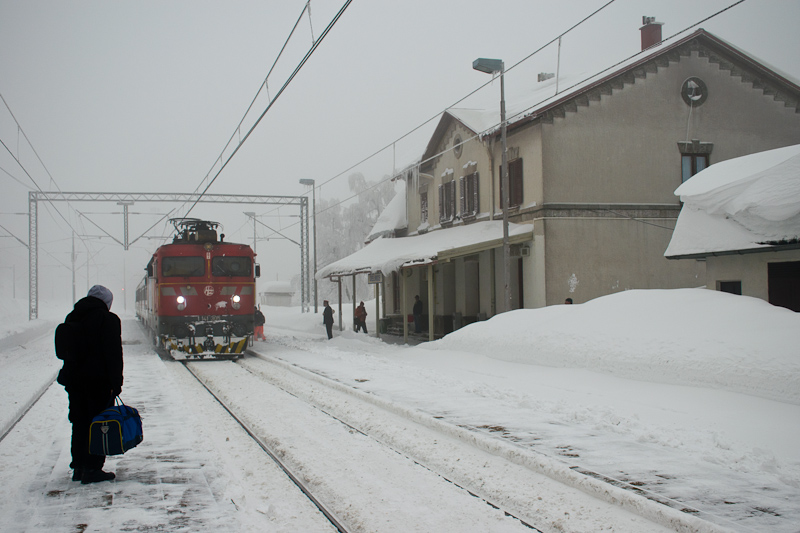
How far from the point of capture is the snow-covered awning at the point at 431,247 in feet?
63.7

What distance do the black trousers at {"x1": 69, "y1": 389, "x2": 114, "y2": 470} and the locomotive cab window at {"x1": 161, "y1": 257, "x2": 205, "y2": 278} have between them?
42.2ft

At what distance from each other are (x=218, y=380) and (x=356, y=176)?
1918 inches

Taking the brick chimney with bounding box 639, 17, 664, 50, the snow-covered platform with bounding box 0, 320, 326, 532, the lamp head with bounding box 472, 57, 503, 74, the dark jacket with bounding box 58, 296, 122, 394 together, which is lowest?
the snow-covered platform with bounding box 0, 320, 326, 532

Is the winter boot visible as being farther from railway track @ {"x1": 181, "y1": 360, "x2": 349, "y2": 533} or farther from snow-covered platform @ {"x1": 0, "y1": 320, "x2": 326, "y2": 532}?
A: railway track @ {"x1": 181, "y1": 360, "x2": 349, "y2": 533}

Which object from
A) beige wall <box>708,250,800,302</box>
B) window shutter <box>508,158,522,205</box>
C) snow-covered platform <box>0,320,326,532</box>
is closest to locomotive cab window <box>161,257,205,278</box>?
snow-covered platform <box>0,320,326,532</box>

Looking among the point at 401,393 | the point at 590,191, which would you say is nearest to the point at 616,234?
the point at 590,191

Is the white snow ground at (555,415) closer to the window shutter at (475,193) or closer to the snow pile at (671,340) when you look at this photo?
the snow pile at (671,340)

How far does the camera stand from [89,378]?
5.80m

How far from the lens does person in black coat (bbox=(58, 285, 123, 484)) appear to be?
5.75 m

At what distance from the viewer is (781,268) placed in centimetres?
1341

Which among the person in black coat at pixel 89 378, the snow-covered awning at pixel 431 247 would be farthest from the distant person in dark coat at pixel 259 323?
the person in black coat at pixel 89 378

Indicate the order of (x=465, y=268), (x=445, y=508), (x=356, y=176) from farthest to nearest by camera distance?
(x=356, y=176), (x=465, y=268), (x=445, y=508)

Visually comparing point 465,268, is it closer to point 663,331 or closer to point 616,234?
point 616,234

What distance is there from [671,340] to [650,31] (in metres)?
17.2
